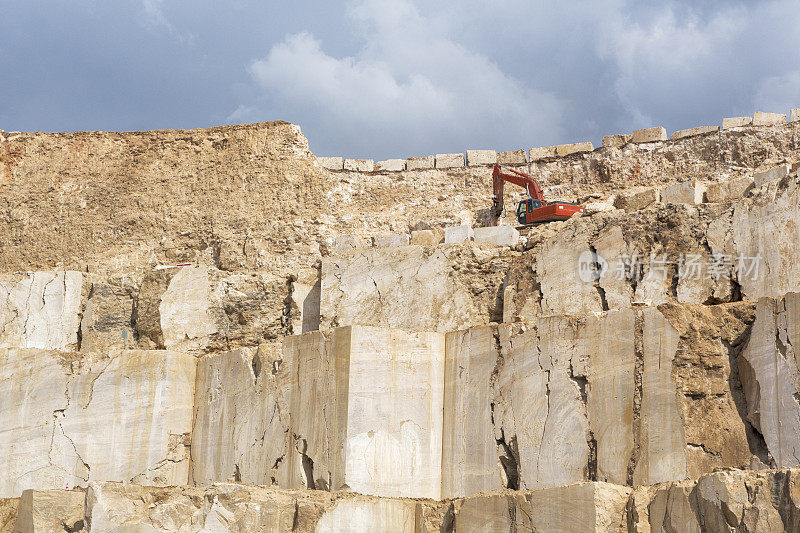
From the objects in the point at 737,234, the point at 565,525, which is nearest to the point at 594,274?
the point at 737,234

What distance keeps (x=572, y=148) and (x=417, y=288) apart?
427 inches

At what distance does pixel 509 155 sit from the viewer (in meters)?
22.9

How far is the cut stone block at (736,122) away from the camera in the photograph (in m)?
20.1

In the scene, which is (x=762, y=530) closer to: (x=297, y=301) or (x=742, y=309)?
(x=742, y=309)

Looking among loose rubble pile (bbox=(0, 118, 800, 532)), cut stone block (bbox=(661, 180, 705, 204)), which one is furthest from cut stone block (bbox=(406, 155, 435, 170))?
cut stone block (bbox=(661, 180, 705, 204))

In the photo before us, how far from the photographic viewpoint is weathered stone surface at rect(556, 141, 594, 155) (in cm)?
2219

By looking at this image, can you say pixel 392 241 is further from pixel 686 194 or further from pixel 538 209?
pixel 686 194

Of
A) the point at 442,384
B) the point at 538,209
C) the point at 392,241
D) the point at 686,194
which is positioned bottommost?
the point at 442,384

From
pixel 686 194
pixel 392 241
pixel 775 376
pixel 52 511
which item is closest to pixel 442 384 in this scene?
pixel 775 376

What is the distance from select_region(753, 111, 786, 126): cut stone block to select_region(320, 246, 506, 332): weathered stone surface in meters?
9.49

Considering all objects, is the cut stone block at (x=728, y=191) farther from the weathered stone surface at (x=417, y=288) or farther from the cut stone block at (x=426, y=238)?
the cut stone block at (x=426, y=238)
